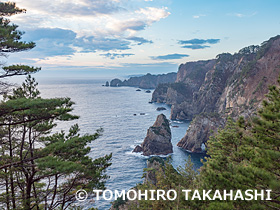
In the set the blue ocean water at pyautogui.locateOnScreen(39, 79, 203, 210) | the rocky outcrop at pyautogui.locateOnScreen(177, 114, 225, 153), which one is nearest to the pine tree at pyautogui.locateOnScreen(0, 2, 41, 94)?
the blue ocean water at pyautogui.locateOnScreen(39, 79, 203, 210)

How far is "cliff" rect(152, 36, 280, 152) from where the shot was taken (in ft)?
217

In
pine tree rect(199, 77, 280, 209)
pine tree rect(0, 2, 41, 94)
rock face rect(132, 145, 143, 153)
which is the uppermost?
pine tree rect(0, 2, 41, 94)

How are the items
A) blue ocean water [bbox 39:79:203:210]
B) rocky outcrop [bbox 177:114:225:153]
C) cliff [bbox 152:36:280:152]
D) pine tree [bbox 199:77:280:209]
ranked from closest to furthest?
pine tree [bbox 199:77:280:209]
blue ocean water [bbox 39:79:203:210]
rocky outcrop [bbox 177:114:225:153]
cliff [bbox 152:36:280:152]

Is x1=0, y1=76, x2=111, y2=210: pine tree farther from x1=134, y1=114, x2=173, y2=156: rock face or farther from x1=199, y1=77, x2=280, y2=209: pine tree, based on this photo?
x1=134, y1=114, x2=173, y2=156: rock face

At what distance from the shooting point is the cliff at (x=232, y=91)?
66000 mm

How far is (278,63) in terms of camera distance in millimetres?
73438

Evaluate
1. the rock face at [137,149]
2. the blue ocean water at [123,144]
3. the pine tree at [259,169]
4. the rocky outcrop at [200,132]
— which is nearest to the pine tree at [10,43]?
the pine tree at [259,169]

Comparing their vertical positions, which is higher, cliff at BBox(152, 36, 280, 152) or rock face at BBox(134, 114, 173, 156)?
cliff at BBox(152, 36, 280, 152)

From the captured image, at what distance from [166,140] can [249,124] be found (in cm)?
4953

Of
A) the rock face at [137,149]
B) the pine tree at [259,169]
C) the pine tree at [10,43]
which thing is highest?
the pine tree at [10,43]

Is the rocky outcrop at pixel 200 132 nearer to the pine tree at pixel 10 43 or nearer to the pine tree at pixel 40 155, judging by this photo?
the pine tree at pixel 40 155

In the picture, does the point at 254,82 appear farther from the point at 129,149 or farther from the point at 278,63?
the point at 129,149

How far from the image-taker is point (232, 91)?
87.0m

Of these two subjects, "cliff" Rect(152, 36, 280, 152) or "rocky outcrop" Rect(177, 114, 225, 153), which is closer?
"rocky outcrop" Rect(177, 114, 225, 153)
